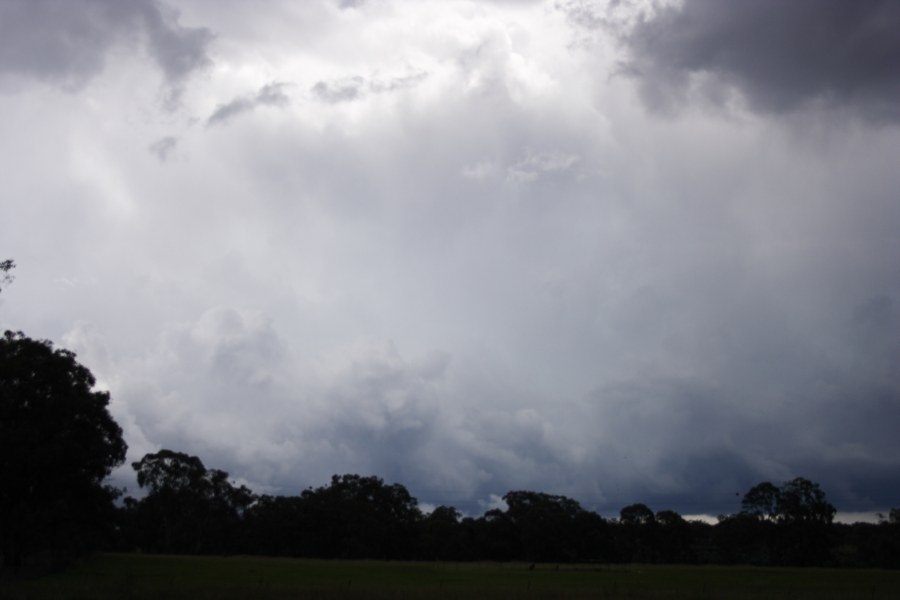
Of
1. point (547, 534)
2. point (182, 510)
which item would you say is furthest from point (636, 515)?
point (182, 510)

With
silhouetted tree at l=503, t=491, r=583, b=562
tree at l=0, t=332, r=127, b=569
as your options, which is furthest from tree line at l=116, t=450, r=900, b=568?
tree at l=0, t=332, r=127, b=569

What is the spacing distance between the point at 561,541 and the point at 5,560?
84.8 metres

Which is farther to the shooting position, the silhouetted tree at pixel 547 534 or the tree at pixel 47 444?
the silhouetted tree at pixel 547 534

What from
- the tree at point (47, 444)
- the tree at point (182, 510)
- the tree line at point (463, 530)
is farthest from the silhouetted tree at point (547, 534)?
the tree at point (47, 444)

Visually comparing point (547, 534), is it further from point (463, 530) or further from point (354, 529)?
point (354, 529)

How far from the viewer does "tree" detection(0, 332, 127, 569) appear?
4712cm

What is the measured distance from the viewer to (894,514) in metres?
118

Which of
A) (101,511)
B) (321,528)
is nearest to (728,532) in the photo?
(321,528)

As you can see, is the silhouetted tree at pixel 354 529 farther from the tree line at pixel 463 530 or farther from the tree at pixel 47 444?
the tree at pixel 47 444

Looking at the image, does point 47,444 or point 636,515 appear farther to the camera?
point 636,515

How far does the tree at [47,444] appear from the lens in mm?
47125

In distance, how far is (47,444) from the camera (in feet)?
155

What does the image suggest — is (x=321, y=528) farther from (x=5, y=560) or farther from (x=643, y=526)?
(x=5, y=560)

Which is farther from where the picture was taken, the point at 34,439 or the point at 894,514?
the point at 894,514
